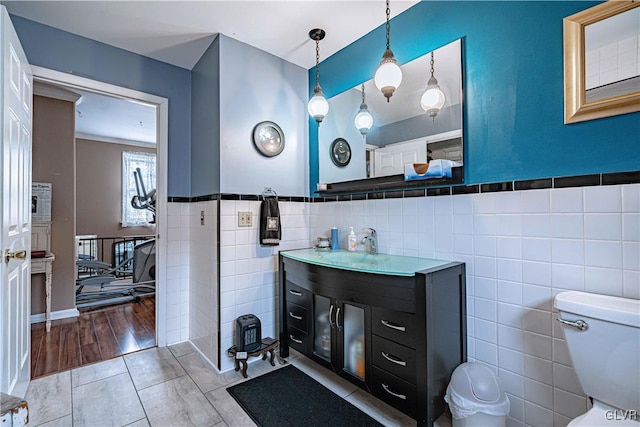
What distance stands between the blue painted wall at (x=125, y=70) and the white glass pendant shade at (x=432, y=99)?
2.13 metres

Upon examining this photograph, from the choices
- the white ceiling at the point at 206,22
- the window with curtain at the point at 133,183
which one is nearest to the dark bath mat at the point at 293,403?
the white ceiling at the point at 206,22

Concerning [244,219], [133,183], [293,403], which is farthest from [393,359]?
[133,183]

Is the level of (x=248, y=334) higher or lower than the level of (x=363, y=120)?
lower

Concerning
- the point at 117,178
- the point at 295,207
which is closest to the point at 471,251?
the point at 295,207

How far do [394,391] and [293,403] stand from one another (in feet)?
2.12

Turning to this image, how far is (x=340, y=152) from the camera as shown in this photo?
8.04 ft

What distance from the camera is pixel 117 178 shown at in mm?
5863

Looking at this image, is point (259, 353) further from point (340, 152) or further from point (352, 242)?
point (340, 152)

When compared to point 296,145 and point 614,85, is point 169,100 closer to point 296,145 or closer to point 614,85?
point 296,145

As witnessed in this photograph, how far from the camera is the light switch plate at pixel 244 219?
2.27 metres

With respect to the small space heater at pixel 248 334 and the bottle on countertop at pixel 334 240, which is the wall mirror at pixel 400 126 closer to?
the bottle on countertop at pixel 334 240

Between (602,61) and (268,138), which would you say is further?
(268,138)

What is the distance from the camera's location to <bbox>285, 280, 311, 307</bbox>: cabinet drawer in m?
2.01

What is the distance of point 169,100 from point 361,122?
5.91ft
